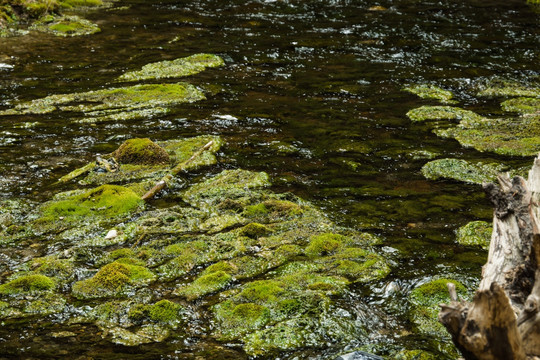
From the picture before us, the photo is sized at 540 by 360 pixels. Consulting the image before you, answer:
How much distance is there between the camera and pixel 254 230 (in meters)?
8.21

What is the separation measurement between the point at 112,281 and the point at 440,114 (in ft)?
28.6

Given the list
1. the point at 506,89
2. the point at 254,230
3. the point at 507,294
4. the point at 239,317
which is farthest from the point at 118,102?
the point at 507,294

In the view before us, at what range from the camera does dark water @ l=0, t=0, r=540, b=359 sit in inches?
331

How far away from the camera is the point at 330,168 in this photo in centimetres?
1055

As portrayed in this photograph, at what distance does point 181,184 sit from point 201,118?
3387 millimetres

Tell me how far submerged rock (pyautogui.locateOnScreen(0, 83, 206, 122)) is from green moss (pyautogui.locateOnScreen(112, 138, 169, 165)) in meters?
2.35

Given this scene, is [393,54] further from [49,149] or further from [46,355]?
[46,355]

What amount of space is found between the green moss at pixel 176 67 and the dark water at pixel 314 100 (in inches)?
18.8

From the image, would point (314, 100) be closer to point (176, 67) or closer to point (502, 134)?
point (502, 134)

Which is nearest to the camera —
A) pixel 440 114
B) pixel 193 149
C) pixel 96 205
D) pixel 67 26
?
pixel 96 205

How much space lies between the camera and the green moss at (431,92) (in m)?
14.3

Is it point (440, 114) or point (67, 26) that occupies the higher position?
point (440, 114)

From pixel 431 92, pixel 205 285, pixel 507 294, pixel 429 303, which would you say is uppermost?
pixel 507 294

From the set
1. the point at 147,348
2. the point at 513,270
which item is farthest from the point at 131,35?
the point at 513,270
